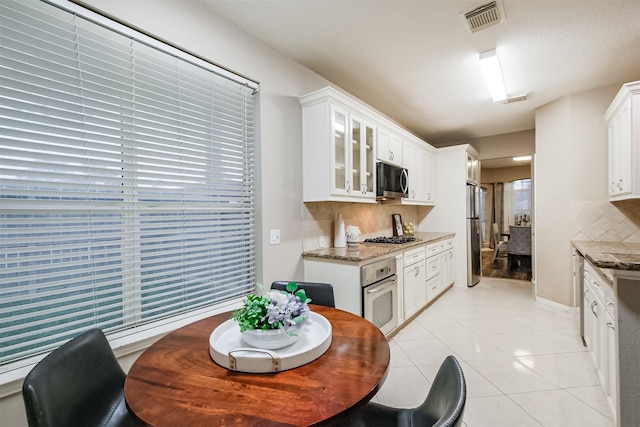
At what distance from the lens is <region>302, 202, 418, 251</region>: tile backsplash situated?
9.09 ft

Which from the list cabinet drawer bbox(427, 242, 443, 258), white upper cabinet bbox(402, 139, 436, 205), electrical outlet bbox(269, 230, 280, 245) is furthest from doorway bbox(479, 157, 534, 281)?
electrical outlet bbox(269, 230, 280, 245)

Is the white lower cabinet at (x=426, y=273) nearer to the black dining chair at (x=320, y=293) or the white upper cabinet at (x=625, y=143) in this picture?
the black dining chair at (x=320, y=293)

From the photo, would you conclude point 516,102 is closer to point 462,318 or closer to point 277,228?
point 462,318

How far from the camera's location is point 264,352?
3.27 feet

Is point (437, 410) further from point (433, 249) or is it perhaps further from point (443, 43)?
point (433, 249)

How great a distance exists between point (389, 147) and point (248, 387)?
312 centimetres

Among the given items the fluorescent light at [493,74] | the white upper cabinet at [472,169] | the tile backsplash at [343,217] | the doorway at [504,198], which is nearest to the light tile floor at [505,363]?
the tile backsplash at [343,217]

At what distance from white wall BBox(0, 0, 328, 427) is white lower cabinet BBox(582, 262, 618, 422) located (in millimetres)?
2085

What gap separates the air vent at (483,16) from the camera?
2003 mm

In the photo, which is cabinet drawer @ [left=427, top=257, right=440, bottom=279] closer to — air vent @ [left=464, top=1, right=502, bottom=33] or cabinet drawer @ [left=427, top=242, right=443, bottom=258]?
cabinet drawer @ [left=427, top=242, right=443, bottom=258]

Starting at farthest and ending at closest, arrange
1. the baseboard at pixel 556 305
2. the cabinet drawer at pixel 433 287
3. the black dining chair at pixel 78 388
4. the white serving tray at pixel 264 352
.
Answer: the cabinet drawer at pixel 433 287 → the baseboard at pixel 556 305 → the white serving tray at pixel 264 352 → the black dining chair at pixel 78 388

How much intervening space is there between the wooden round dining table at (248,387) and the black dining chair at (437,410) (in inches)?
3.3

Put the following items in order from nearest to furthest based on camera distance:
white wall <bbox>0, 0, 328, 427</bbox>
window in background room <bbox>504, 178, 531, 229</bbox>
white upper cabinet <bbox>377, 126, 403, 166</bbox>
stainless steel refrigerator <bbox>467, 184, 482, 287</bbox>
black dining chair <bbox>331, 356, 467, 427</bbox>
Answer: black dining chair <bbox>331, 356, 467, 427</bbox> → white wall <bbox>0, 0, 328, 427</bbox> → white upper cabinet <bbox>377, 126, 403, 166</bbox> → stainless steel refrigerator <bbox>467, 184, 482, 287</bbox> → window in background room <bbox>504, 178, 531, 229</bbox>

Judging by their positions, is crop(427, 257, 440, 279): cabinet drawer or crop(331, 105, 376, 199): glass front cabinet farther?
crop(427, 257, 440, 279): cabinet drawer
